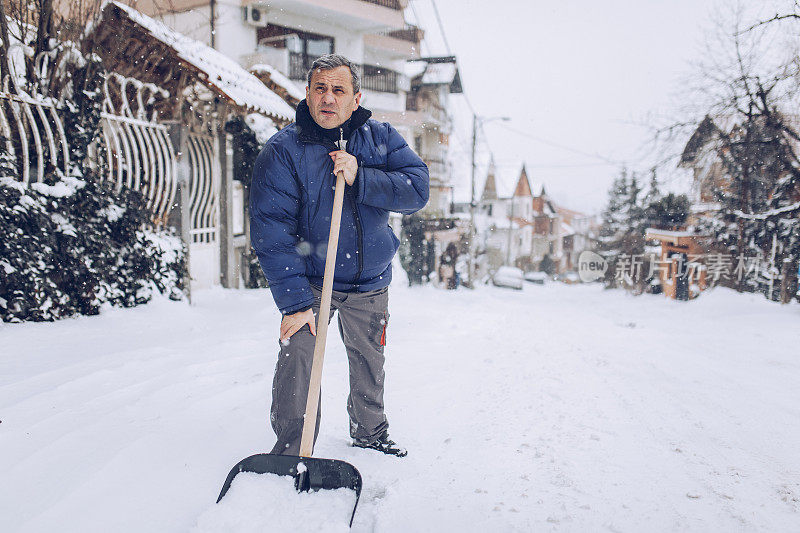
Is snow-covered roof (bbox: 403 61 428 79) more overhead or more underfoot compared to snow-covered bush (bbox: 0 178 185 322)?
more overhead

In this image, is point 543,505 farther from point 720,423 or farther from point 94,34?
point 94,34

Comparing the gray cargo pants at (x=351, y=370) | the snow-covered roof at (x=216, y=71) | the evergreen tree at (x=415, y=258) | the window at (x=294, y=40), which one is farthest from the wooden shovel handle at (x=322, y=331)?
the evergreen tree at (x=415, y=258)

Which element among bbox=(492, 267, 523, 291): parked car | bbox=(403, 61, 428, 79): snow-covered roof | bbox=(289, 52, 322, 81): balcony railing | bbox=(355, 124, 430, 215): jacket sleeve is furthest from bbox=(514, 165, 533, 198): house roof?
bbox=(355, 124, 430, 215): jacket sleeve

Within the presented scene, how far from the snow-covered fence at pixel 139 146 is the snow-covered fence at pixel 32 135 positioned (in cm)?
66

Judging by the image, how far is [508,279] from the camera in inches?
1075

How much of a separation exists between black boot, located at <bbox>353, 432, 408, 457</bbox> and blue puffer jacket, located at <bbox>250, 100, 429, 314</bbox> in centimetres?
80

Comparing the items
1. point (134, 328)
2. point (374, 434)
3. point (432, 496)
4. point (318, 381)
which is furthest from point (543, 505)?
point (134, 328)

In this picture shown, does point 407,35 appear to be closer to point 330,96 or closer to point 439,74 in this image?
point 439,74

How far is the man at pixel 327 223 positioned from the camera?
6.84 feet

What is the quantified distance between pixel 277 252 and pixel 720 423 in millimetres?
2994

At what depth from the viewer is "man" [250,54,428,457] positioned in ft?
6.84

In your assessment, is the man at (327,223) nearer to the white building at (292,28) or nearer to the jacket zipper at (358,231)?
the jacket zipper at (358,231)

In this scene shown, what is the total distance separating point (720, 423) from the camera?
314cm

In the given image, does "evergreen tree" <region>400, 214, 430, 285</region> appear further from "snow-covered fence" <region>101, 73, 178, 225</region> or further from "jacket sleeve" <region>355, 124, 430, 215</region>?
"jacket sleeve" <region>355, 124, 430, 215</region>
